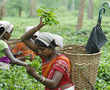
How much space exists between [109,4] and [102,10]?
16 centimetres

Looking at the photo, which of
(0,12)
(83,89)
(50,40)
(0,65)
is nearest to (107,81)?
(83,89)

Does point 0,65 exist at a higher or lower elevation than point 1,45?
lower

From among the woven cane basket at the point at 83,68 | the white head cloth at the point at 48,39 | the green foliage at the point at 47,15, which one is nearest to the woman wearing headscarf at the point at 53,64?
the white head cloth at the point at 48,39

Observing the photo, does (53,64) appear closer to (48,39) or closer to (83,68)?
(48,39)

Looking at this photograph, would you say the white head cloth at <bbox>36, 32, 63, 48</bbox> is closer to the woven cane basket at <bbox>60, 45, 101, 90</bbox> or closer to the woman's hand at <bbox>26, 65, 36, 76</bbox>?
the woman's hand at <bbox>26, 65, 36, 76</bbox>

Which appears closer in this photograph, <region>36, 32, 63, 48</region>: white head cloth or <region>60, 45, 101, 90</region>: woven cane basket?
<region>36, 32, 63, 48</region>: white head cloth

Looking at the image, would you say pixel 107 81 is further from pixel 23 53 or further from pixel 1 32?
pixel 1 32

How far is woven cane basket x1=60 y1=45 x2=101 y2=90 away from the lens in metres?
3.10

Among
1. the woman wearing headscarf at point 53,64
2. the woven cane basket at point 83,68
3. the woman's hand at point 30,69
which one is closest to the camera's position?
the woman's hand at point 30,69

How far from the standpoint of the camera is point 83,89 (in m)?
3.25

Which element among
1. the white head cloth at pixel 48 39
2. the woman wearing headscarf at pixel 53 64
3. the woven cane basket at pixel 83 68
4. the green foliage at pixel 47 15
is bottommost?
the woven cane basket at pixel 83 68

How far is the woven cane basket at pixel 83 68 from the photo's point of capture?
122 inches

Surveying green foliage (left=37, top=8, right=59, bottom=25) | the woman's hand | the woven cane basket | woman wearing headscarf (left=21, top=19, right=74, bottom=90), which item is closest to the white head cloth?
woman wearing headscarf (left=21, top=19, right=74, bottom=90)

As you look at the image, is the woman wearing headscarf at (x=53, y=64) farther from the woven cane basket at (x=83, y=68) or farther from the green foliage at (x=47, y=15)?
the woven cane basket at (x=83, y=68)
